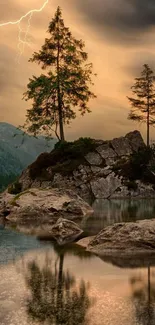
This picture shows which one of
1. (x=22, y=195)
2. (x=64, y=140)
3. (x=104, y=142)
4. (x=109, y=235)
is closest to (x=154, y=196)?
(x=104, y=142)

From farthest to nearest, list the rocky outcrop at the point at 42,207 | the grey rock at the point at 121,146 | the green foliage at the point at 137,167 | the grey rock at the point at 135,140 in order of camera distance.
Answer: the grey rock at the point at 135,140
the grey rock at the point at 121,146
the green foliage at the point at 137,167
the rocky outcrop at the point at 42,207

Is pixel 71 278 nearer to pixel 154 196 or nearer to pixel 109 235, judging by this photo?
pixel 109 235

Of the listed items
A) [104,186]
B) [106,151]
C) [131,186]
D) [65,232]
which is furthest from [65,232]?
[106,151]

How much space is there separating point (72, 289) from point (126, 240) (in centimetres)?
474

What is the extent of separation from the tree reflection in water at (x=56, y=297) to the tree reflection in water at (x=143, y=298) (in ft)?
2.75

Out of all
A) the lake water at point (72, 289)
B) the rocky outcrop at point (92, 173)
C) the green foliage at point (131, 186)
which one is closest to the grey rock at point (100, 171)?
the rocky outcrop at point (92, 173)

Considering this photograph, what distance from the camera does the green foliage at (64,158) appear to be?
46.6m

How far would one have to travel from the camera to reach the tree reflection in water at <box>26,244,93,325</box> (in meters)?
6.28

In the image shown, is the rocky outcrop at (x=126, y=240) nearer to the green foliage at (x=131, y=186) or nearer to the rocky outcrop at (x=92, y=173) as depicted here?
the rocky outcrop at (x=92, y=173)

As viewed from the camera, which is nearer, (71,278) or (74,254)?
(71,278)

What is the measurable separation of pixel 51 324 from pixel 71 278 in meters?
2.77

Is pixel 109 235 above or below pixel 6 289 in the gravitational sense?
above

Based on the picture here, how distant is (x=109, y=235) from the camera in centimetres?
1280

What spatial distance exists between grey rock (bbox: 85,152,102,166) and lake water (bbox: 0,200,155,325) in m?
35.7
